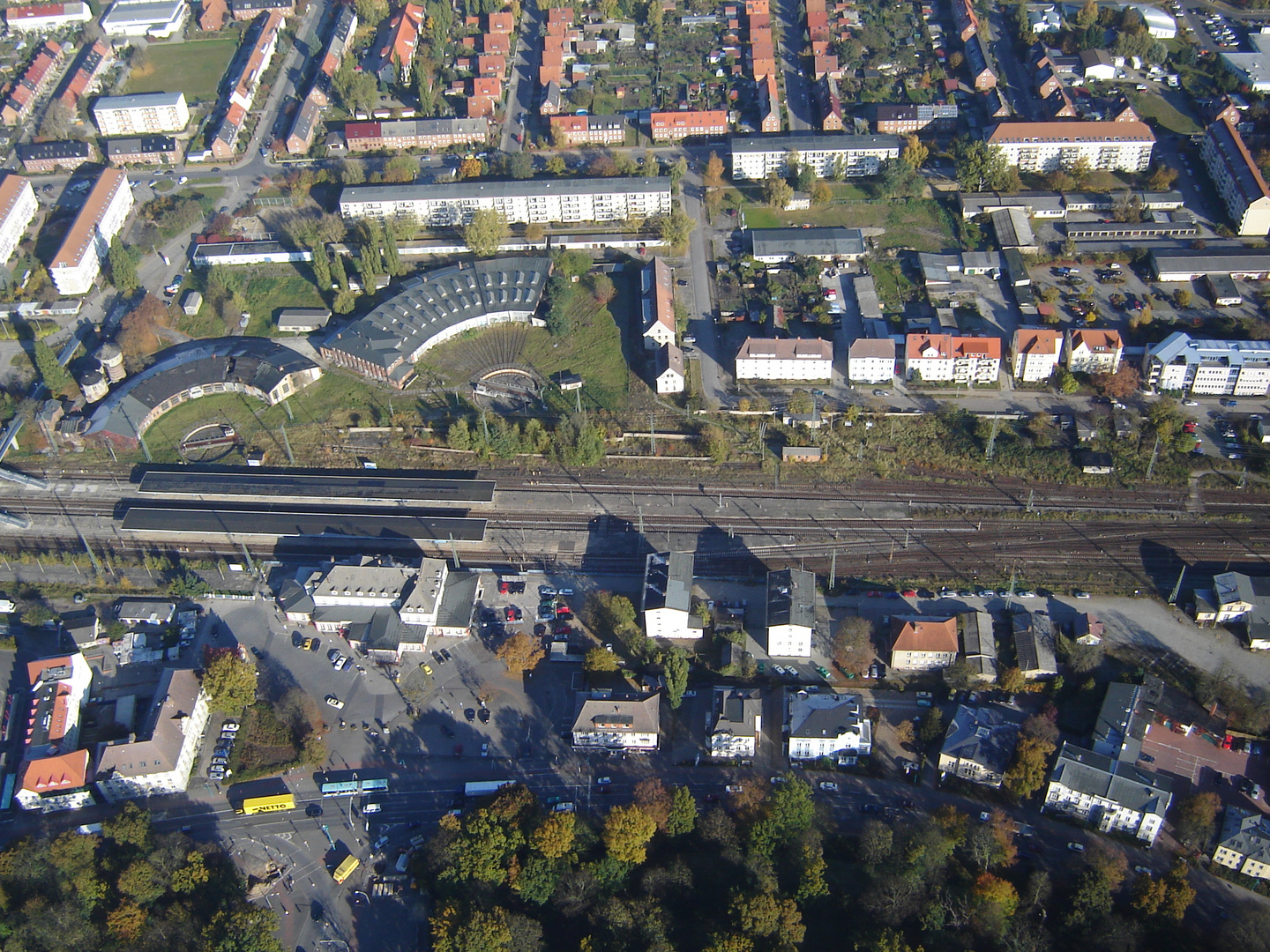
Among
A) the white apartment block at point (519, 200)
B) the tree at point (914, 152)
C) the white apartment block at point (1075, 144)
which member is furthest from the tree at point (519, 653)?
the white apartment block at point (1075, 144)

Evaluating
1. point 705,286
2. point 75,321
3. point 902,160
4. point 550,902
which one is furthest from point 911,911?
point 75,321

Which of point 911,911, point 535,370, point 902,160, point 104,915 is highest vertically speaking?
point 902,160

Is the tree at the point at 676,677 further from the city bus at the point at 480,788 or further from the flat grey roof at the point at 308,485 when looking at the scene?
the flat grey roof at the point at 308,485

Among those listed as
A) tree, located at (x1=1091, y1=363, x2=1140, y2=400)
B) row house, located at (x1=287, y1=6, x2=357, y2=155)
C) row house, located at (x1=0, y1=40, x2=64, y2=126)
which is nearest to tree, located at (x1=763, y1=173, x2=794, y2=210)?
tree, located at (x1=1091, y1=363, x2=1140, y2=400)

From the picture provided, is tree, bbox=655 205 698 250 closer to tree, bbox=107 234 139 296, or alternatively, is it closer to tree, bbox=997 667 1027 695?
tree, bbox=107 234 139 296

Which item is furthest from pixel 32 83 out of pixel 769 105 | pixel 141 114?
pixel 769 105

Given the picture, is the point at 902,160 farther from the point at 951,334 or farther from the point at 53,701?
the point at 53,701

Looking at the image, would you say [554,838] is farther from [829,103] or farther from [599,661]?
[829,103]
